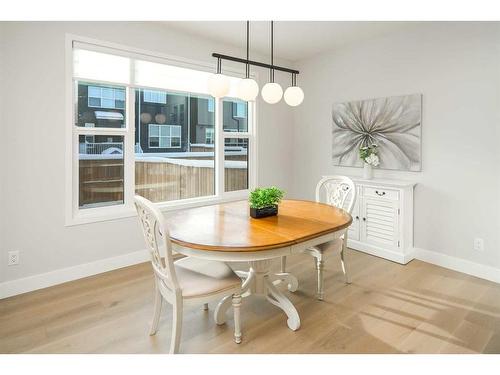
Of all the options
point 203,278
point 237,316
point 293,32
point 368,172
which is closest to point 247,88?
point 203,278

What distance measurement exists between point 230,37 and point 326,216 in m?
2.53

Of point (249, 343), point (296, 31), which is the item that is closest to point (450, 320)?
point (249, 343)

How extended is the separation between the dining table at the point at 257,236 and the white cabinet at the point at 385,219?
3.67 feet

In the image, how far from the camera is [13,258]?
2744 mm

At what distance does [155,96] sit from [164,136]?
1.46 feet

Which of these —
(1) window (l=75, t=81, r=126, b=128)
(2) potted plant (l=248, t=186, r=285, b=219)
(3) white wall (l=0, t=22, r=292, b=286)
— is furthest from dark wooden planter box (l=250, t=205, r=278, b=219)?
(1) window (l=75, t=81, r=126, b=128)

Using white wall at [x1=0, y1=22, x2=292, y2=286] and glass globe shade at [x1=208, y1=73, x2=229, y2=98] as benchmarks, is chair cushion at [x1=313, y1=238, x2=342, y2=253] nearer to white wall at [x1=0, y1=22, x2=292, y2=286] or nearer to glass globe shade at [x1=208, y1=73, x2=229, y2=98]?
glass globe shade at [x1=208, y1=73, x2=229, y2=98]

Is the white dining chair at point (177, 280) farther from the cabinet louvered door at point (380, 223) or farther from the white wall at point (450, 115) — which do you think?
the white wall at point (450, 115)

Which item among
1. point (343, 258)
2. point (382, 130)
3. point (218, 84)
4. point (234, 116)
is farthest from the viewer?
point (234, 116)

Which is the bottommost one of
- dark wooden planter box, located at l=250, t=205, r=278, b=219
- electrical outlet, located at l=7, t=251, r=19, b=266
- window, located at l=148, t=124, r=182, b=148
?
electrical outlet, located at l=7, t=251, r=19, b=266

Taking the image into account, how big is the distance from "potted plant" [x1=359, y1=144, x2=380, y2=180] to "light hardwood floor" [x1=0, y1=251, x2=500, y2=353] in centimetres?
124

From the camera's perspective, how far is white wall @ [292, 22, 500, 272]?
3055mm

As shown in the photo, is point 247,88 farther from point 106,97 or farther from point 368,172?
point 368,172

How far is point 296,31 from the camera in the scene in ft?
12.0
